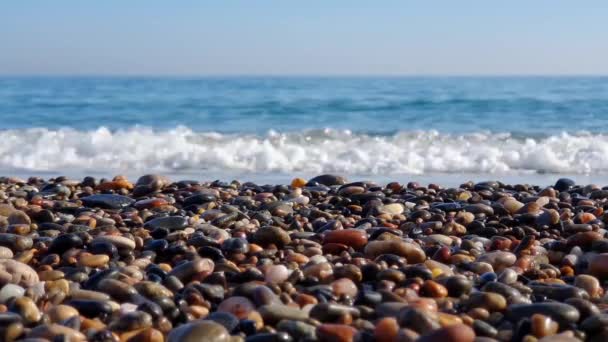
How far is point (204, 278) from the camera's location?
351 cm

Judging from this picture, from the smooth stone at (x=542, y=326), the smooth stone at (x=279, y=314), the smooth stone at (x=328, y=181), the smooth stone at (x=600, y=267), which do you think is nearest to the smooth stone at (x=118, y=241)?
the smooth stone at (x=279, y=314)

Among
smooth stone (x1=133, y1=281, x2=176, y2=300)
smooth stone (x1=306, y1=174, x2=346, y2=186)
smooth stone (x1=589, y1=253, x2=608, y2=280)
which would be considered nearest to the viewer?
smooth stone (x1=133, y1=281, x2=176, y2=300)

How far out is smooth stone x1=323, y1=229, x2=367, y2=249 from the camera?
4172 mm

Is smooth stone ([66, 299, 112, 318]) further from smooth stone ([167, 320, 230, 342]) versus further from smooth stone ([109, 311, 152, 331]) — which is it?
smooth stone ([167, 320, 230, 342])

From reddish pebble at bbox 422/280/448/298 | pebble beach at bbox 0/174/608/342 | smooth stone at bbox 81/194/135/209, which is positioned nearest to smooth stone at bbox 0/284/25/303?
pebble beach at bbox 0/174/608/342

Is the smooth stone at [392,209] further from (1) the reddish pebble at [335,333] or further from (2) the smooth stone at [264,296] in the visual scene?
(1) the reddish pebble at [335,333]

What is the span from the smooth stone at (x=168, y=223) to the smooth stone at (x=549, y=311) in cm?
212

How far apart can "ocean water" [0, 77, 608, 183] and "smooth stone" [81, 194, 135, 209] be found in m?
3.43

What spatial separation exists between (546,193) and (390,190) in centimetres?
113

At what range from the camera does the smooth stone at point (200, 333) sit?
2.70 metres

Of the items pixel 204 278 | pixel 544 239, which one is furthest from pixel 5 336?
pixel 544 239

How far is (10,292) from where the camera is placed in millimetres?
3223

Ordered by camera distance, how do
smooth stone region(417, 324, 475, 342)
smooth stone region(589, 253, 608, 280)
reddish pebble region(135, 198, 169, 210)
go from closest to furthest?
smooth stone region(417, 324, 475, 342) → smooth stone region(589, 253, 608, 280) → reddish pebble region(135, 198, 169, 210)

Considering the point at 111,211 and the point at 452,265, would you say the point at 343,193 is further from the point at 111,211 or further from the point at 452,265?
the point at 452,265
